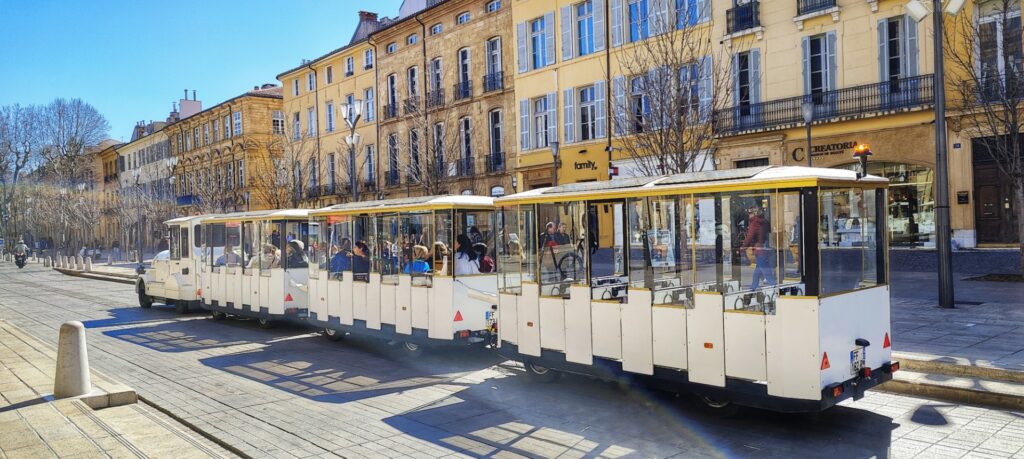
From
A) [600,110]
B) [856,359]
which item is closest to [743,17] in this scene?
[600,110]

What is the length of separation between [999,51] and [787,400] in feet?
55.9

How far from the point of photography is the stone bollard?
8391 mm

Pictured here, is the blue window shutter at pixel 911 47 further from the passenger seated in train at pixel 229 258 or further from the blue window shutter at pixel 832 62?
the passenger seated in train at pixel 229 258

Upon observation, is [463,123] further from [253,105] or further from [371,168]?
[253,105]

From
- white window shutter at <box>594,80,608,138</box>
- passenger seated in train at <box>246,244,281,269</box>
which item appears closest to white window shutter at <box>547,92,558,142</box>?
white window shutter at <box>594,80,608,138</box>

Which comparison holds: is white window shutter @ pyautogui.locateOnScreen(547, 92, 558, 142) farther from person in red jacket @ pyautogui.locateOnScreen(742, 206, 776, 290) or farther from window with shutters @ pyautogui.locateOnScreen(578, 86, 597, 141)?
person in red jacket @ pyautogui.locateOnScreen(742, 206, 776, 290)

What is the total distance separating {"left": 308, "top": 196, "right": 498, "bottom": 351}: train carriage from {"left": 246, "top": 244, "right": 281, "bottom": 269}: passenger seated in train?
79.7 inches

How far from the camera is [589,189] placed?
28.6 ft

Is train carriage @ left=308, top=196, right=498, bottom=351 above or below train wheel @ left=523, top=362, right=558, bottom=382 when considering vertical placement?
above

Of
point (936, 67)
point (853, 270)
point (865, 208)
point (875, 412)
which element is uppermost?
Result: point (936, 67)

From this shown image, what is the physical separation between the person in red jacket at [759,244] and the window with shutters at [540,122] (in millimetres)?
25014

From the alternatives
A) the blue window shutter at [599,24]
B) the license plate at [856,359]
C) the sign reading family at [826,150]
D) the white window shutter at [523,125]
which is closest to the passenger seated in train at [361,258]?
the license plate at [856,359]

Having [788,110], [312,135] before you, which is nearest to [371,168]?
[312,135]

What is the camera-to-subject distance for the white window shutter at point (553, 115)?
31.2 m
